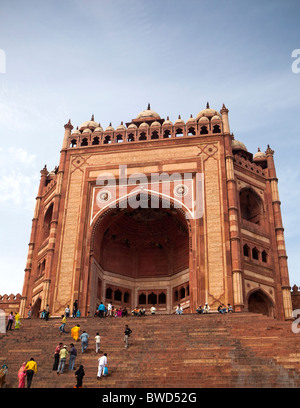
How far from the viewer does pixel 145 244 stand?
34.1 meters

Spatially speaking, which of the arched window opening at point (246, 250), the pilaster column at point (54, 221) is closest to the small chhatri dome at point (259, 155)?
the arched window opening at point (246, 250)

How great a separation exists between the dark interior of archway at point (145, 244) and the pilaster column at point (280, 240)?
5666 millimetres

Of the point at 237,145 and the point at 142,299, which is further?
the point at 237,145

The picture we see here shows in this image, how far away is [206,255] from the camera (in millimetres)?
27469

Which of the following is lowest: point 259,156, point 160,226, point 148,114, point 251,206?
point 160,226

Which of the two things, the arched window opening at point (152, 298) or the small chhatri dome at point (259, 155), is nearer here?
the arched window opening at point (152, 298)

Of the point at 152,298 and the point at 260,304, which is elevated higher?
the point at 152,298

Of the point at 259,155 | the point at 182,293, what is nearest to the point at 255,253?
the point at 182,293

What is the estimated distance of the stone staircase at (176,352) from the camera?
14986 mm

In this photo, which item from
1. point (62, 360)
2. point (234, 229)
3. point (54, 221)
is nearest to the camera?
point (62, 360)

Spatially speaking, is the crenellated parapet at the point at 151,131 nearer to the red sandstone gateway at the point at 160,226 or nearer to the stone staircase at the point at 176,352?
the red sandstone gateway at the point at 160,226

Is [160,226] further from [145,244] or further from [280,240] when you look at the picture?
[280,240]

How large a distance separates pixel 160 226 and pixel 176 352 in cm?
1654

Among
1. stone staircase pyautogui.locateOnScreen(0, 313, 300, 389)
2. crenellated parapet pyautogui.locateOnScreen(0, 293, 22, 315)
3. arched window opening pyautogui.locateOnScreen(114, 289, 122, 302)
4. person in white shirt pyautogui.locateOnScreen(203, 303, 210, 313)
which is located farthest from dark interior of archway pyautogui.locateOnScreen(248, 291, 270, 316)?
crenellated parapet pyautogui.locateOnScreen(0, 293, 22, 315)
